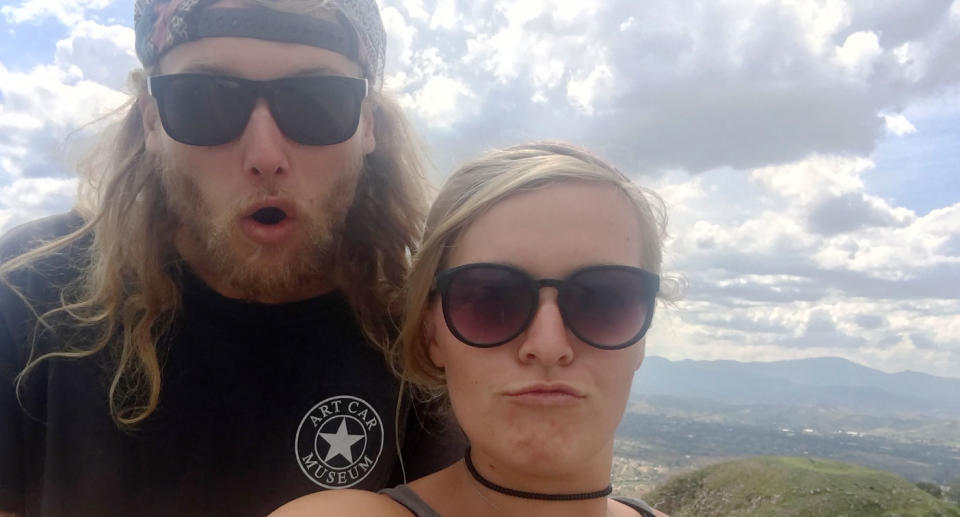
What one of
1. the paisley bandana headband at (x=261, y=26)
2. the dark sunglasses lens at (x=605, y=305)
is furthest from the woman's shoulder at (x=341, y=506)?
the paisley bandana headband at (x=261, y=26)

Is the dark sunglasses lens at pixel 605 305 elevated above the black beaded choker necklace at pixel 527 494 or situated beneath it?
elevated above

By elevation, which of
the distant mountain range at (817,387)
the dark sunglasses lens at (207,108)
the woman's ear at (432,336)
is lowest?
the distant mountain range at (817,387)

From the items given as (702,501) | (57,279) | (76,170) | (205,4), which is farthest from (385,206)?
(702,501)

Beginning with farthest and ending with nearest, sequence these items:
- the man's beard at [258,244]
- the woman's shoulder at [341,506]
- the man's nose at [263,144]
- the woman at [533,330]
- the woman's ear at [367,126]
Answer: the woman's ear at [367,126], the man's beard at [258,244], the man's nose at [263,144], the woman at [533,330], the woman's shoulder at [341,506]

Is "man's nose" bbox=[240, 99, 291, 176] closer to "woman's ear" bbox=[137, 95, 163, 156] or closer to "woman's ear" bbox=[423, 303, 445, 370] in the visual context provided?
"woman's ear" bbox=[137, 95, 163, 156]

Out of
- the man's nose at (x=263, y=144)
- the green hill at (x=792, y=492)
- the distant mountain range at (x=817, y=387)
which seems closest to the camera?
the man's nose at (x=263, y=144)

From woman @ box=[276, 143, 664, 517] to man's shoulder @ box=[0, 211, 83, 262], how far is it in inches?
96.2

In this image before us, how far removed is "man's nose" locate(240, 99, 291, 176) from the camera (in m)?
3.21

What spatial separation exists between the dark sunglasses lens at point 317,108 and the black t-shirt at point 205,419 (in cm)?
90

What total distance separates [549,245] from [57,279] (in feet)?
9.09

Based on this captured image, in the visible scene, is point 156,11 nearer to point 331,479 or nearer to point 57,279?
point 57,279

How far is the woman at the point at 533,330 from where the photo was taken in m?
2.30

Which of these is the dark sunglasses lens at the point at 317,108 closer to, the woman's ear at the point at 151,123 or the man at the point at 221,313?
the man at the point at 221,313

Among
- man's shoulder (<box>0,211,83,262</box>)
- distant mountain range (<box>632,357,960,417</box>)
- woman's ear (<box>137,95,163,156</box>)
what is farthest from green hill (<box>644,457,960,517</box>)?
distant mountain range (<box>632,357,960,417</box>)
